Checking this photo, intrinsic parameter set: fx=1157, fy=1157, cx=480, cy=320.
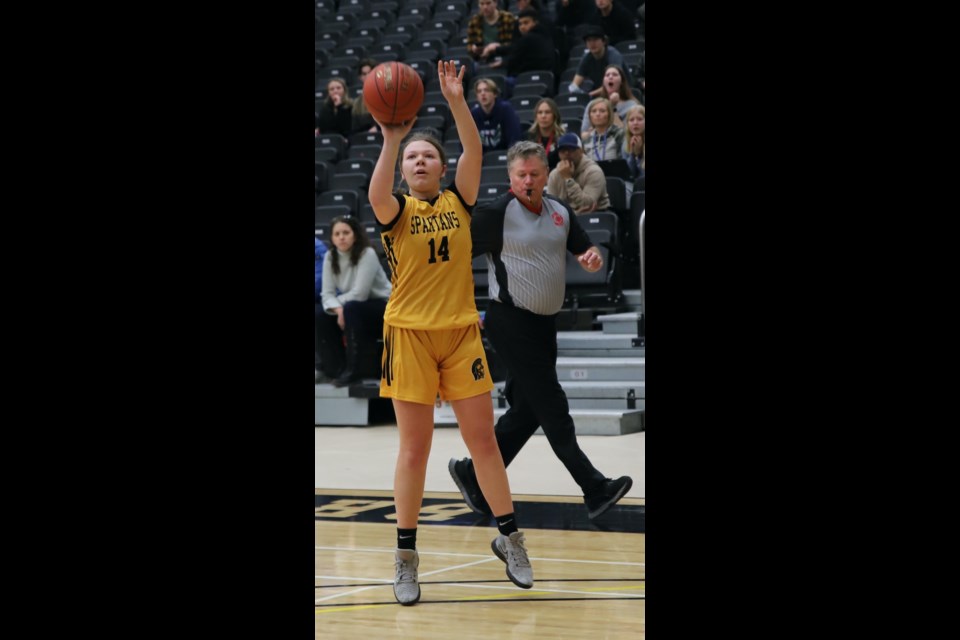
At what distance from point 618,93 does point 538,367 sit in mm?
5960

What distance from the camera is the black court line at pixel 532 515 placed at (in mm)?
5195

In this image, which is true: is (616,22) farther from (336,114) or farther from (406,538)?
(406,538)

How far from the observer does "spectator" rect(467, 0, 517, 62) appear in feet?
42.9

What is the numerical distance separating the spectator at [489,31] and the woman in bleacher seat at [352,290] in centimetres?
419

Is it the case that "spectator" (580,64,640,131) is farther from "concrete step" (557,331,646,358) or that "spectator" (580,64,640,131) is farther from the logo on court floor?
the logo on court floor

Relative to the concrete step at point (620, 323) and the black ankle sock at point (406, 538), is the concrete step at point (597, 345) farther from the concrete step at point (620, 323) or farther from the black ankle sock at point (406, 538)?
the black ankle sock at point (406, 538)

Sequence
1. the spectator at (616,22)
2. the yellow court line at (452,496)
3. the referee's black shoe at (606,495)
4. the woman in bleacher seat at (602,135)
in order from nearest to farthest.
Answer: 1. the referee's black shoe at (606,495)
2. the yellow court line at (452,496)
3. the woman in bleacher seat at (602,135)
4. the spectator at (616,22)

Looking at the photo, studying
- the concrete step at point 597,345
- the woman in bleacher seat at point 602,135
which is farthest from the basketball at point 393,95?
the woman in bleacher seat at point 602,135

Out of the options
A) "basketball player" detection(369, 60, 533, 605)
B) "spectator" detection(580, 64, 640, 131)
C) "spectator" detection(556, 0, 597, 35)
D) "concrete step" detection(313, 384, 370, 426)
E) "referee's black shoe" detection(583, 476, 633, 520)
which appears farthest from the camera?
"spectator" detection(556, 0, 597, 35)

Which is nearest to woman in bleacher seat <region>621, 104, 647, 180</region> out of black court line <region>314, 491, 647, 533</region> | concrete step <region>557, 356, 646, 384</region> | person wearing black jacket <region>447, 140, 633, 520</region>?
concrete step <region>557, 356, 646, 384</region>

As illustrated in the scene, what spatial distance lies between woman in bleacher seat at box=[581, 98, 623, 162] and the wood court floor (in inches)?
187
